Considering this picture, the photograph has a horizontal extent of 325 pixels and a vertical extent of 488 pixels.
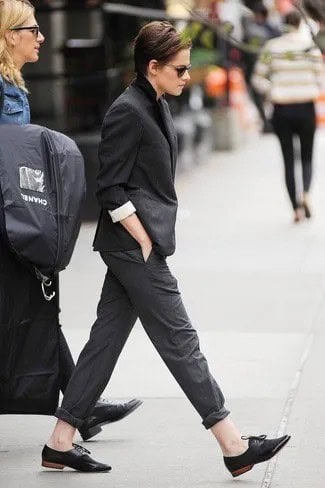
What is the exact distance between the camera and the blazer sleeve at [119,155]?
5.12 meters

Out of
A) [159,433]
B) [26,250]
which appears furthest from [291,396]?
[26,250]

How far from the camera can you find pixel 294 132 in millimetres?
12703

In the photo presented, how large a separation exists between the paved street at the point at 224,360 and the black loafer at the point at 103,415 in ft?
0.21

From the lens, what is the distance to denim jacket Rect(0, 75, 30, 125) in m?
5.35

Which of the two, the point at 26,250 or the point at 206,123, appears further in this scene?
the point at 206,123

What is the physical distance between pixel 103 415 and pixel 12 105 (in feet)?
4.58

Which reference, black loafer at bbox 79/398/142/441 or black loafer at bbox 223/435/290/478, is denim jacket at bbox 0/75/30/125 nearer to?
black loafer at bbox 79/398/142/441

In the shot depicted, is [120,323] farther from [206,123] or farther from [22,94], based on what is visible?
[206,123]

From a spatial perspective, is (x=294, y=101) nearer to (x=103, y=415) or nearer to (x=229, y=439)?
(x=103, y=415)

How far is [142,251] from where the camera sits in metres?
5.18

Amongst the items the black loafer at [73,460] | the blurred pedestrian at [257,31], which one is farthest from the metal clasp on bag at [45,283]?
the blurred pedestrian at [257,31]

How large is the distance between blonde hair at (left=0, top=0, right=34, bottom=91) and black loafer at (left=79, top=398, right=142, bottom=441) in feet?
4.65

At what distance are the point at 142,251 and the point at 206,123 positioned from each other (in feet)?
46.3

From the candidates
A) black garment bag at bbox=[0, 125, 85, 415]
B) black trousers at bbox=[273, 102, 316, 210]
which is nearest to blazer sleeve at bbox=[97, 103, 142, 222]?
black garment bag at bbox=[0, 125, 85, 415]
